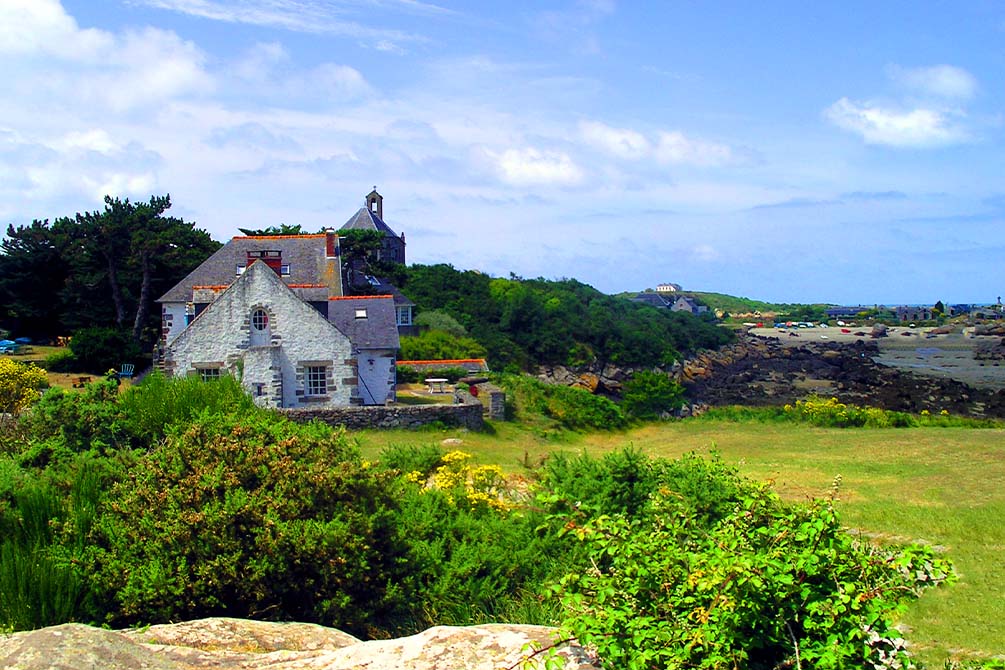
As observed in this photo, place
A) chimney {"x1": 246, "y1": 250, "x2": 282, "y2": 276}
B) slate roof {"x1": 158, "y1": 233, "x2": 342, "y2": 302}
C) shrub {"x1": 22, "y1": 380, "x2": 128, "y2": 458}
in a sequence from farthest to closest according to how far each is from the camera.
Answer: slate roof {"x1": 158, "y1": 233, "x2": 342, "y2": 302} → chimney {"x1": 246, "y1": 250, "x2": 282, "y2": 276} → shrub {"x1": 22, "y1": 380, "x2": 128, "y2": 458}

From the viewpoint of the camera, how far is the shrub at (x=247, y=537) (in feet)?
25.7

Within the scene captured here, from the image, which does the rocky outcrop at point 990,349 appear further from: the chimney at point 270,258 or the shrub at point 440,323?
the chimney at point 270,258

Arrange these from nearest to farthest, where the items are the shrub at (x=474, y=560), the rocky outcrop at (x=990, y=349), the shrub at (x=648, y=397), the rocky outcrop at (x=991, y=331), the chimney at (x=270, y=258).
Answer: the shrub at (x=474, y=560), the chimney at (x=270, y=258), the shrub at (x=648, y=397), the rocky outcrop at (x=990, y=349), the rocky outcrop at (x=991, y=331)

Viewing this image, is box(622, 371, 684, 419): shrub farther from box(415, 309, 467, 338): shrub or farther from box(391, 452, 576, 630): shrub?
box(391, 452, 576, 630): shrub

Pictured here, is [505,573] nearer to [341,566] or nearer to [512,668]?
[341,566]

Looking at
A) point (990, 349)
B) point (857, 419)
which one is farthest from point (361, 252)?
point (990, 349)

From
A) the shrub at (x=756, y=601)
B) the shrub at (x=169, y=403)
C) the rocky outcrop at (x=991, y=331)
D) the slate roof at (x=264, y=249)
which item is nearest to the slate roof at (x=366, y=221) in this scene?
the slate roof at (x=264, y=249)

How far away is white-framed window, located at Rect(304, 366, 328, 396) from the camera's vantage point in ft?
89.7

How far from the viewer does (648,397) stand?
38.4 metres

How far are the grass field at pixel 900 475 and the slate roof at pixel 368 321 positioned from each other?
4854 mm

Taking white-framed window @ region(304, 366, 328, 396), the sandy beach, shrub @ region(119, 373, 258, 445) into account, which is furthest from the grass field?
the sandy beach

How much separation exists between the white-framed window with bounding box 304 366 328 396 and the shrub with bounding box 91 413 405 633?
18357 mm

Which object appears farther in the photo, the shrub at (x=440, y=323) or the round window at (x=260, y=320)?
the shrub at (x=440, y=323)

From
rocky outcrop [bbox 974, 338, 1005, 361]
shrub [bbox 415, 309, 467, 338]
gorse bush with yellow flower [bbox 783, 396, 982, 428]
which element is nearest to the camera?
gorse bush with yellow flower [bbox 783, 396, 982, 428]
